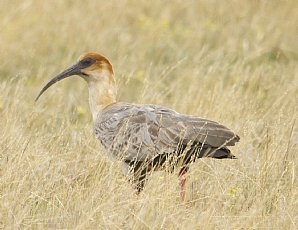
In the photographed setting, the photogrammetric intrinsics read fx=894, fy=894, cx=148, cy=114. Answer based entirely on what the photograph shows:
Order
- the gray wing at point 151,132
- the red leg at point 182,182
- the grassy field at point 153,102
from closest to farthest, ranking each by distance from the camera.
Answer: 1. the grassy field at point 153,102
2. the red leg at point 182,182
3. the gray wing at point 151,132

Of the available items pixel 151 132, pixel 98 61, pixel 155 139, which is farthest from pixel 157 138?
pixel 98 61

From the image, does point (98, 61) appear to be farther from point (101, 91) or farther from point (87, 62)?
point (101, 91)

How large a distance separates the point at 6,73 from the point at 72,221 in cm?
565

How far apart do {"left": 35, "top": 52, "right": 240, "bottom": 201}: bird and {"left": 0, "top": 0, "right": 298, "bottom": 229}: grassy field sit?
0.16 m

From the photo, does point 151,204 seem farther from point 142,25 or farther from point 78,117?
point 142,25

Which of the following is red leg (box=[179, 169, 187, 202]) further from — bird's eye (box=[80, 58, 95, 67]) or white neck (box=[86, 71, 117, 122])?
bird's eye (box=[80, 58, 95, 67])

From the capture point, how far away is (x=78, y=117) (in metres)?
9.77

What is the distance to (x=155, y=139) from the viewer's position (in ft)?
23.8

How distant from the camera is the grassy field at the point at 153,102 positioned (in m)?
6.18

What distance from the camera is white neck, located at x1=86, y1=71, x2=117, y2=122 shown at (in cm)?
832

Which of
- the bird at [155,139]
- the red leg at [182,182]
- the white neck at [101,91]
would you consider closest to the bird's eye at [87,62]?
the white neck at [101,91]

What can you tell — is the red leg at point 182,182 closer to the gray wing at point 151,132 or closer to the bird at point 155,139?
the bird at point 155,139

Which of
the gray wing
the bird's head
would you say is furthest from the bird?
the bird's head

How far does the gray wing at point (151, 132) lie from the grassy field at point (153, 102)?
0.68 ft
